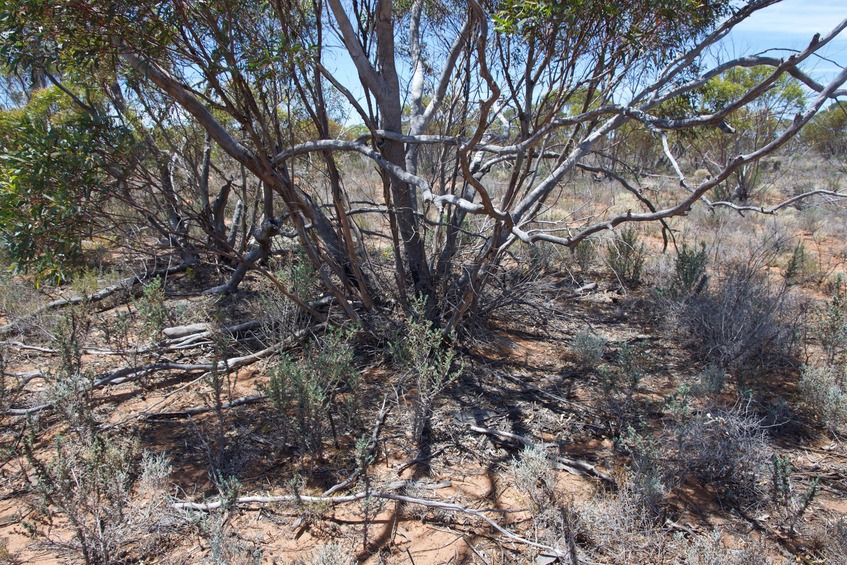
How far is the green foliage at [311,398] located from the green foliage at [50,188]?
169 cm

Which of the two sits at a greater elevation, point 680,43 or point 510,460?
point 680,43

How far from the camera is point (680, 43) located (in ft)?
15.4

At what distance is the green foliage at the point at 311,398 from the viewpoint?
3059 mm

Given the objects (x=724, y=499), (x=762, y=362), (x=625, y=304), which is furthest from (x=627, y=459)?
(x=625, y=304)

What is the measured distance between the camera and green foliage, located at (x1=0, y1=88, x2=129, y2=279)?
3250 millimetres

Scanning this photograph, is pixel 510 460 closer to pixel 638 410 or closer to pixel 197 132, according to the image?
pixel 638 410

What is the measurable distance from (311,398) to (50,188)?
213 cm

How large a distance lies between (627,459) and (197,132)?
6.27 m

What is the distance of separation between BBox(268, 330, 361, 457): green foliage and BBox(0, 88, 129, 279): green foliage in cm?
169

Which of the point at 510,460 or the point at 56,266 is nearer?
the point at 510,460

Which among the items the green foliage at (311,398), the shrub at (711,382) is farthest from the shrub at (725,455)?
the green foliage at (311,398)

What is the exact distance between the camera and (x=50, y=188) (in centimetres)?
333

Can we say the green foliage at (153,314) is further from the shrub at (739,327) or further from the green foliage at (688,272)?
the green foliage at (688,272)

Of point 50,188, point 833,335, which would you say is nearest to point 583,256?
point 833,335
